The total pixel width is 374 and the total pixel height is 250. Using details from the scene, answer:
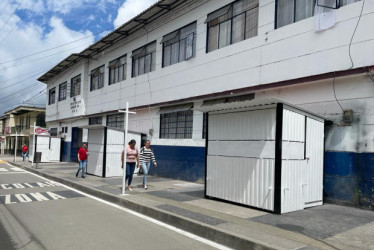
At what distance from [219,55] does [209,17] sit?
1.87 meters

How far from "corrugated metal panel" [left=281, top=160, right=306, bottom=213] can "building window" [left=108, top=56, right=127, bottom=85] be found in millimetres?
14740

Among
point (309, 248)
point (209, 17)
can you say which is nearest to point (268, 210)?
point (309, 248)

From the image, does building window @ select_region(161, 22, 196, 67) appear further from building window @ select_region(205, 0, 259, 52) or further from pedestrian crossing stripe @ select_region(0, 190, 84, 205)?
pedestrian crossing stripe @ select_region(0, 190, 84, 205)

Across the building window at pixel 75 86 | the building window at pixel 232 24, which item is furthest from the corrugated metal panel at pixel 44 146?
the building window at pixel 232 24

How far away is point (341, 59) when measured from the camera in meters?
9.01

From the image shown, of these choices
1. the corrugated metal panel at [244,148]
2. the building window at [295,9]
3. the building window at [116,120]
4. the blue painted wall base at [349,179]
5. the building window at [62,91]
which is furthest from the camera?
the building window at [62,91]

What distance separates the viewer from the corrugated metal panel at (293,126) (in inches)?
309

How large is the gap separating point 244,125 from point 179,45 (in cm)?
849

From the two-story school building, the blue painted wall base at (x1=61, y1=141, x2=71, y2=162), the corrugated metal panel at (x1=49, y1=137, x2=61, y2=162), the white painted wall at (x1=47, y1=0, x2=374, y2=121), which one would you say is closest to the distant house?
the blue painted wall base at (x1=61, y1=141, x2=71, y2=162)

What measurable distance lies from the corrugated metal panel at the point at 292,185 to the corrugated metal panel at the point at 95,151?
10297mm

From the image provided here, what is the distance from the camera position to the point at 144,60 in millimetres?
18812

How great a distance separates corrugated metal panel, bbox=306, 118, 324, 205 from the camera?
860 centimetres

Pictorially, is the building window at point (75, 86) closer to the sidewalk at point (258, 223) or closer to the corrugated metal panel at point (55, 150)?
the corrugated metal panel at point (55, 150)

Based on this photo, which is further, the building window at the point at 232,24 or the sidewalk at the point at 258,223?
the building window at the point at 232,24
